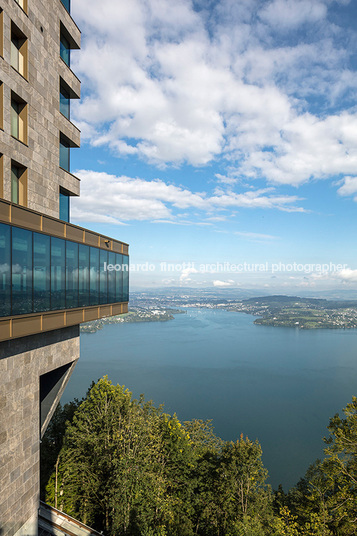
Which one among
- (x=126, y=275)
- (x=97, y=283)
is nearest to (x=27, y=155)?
(x=97, y=283)

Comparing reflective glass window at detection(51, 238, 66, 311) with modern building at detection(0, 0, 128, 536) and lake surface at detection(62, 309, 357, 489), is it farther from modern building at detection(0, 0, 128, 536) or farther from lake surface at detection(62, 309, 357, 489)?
lake surface at detection(62, 309, 357, 489)

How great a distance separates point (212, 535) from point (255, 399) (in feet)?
264

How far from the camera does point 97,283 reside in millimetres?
21266

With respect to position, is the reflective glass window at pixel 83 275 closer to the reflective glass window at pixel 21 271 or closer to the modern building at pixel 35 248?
the modern building at pixel 35 248

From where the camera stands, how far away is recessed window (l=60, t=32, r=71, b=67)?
2123 centimetres

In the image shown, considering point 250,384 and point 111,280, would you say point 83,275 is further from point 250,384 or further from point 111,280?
point 250,384

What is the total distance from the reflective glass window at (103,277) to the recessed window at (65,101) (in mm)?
10049

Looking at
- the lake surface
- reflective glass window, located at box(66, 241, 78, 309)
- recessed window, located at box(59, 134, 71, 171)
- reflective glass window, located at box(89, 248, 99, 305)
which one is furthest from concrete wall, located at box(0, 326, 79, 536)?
the lake surface

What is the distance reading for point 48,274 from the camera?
51.6 feet

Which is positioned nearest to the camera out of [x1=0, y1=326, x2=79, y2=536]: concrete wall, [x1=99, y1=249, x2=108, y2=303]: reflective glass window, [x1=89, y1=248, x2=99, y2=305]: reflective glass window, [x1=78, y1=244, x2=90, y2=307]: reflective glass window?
[x1=0, y1=326, x2=79, y2=536]: concrete wall

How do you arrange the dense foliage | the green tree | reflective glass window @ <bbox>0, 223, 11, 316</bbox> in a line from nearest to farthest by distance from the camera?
reflective glass window @ <bbox>0, 223, 11, 316</bbox>, the dense foliage, the green tree

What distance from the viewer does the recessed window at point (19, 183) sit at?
16.2 meters

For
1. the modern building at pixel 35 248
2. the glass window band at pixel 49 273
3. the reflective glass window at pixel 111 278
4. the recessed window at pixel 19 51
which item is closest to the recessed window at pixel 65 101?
the modern building at pixel 35 248

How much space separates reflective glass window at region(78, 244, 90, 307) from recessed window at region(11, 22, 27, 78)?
1003cm
